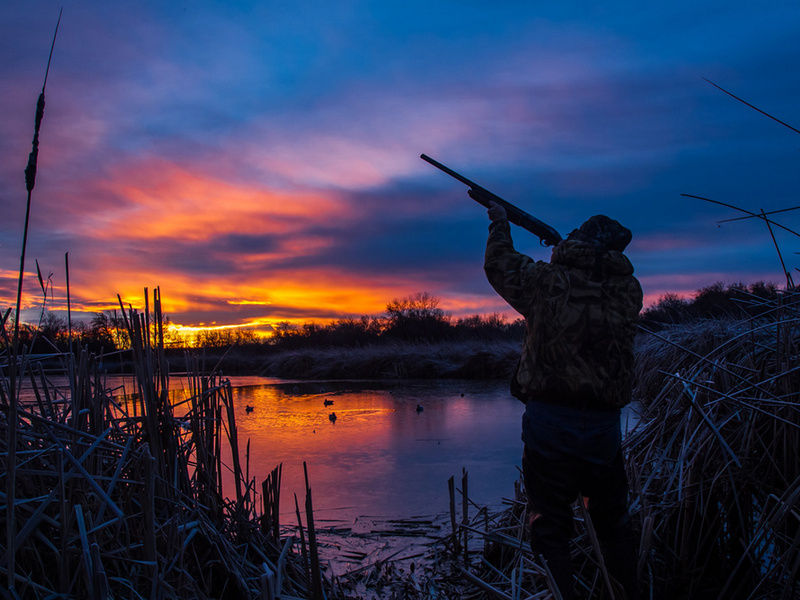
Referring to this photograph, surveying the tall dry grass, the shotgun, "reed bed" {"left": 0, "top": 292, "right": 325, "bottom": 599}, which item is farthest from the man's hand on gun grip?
"reed bed" {"left": 0, "top": 292, "right": 325, "bottom": 599}

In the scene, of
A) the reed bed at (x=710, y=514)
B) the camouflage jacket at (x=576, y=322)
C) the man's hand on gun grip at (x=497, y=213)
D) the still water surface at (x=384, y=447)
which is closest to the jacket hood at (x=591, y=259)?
the camouflage jacket at (x=576, y=322)

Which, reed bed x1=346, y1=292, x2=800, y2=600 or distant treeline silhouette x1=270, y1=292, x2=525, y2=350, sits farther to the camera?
distant treeline silhouette x1=270, y1=292, x2=525, y2=350

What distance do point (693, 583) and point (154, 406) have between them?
2689 mm

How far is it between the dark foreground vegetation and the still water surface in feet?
2.78

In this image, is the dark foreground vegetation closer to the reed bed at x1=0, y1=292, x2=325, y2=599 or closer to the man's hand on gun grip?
the reed bed at x1=0, y1=292, x2=325, y2=599

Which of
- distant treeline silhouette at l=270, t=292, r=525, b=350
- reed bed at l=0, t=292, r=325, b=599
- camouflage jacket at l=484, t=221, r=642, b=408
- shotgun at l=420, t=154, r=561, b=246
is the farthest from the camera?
distant treeline silhouette at l=270, t=292, r=525, b=350

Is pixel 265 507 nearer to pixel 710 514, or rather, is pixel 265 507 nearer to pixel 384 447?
pixel 710 514

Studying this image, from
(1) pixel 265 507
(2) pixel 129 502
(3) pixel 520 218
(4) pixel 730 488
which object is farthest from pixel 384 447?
(2) pixel 129 502

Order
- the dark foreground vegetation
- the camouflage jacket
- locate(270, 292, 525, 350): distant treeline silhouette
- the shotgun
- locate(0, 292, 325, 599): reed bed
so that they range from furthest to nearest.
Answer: locate(270, 292, 525, 350): distant treeline silhouette < the shotgun < the camouflage jacket < the dark foreground vegetation < locate(0, 292, 325, 599): reed bed

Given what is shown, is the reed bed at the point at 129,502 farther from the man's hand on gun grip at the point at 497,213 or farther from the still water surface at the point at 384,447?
the man's hand on gun grip at the point at 497,213

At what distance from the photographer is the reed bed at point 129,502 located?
6.14ft

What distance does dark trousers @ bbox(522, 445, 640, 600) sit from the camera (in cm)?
→ 238

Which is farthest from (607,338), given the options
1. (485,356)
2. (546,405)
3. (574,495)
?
(485,356)

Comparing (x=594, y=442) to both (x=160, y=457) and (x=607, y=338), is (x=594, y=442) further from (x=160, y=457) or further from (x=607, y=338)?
(x=160, y=457)
